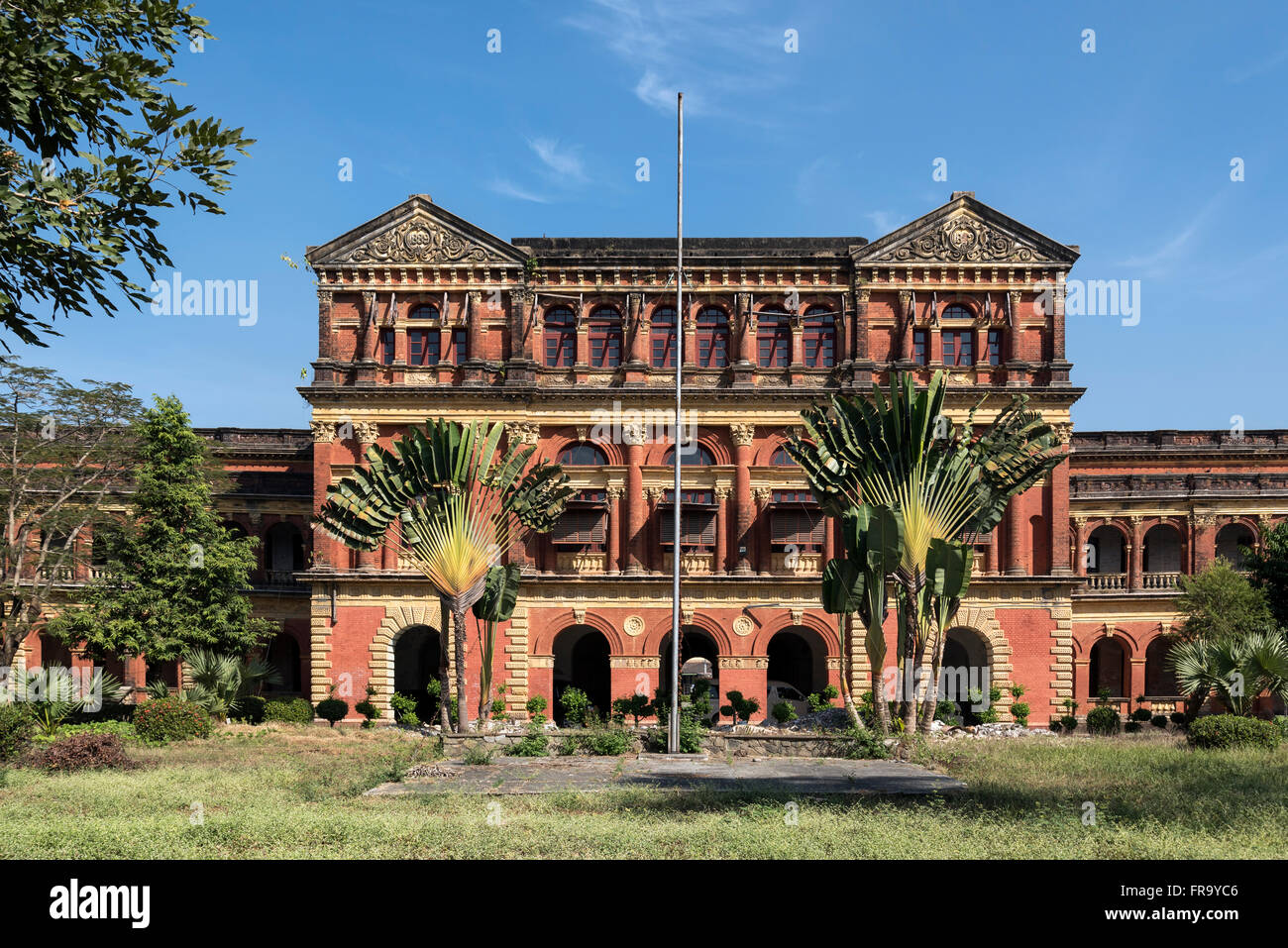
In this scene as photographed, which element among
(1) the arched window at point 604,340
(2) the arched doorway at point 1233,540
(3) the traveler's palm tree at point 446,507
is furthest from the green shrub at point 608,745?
(2) the arched doorway at point 1233,540

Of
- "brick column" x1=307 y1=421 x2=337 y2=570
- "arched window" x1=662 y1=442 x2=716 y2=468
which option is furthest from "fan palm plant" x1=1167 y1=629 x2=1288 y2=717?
"brick column" x1=307 y1=421 x2=337 y2=570

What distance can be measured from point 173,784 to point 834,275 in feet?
81.9

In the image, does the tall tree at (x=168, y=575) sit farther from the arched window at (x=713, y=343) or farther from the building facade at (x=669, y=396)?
the arched window at (x=713, y=343)

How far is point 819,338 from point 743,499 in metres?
6.38

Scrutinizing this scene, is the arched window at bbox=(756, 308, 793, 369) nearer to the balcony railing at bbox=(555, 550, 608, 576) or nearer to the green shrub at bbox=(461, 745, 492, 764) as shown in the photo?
the balcony railing at bbox=(555, 550, 608, 576)

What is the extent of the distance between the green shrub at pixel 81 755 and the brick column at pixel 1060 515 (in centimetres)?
2767

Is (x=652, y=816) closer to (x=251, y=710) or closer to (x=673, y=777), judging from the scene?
(x=673, y=777)

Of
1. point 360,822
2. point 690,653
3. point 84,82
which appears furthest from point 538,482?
point 690,653

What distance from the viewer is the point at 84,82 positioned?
10.5 m

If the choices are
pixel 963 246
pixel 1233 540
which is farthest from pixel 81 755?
pixel 1233 540

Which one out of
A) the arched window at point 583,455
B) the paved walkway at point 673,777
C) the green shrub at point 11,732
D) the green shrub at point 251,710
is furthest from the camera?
the arched window at point 583,455

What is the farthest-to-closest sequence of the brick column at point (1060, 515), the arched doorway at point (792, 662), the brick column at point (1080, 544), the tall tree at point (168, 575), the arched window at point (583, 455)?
the arched doorway at point (792, 662), the brick column at point (1080, 544), the arched window at point (583, 455), the brick column at point (1060, 515), the tall tree at point (168, 575)

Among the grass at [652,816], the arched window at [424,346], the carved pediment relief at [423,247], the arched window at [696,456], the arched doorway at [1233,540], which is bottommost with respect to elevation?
the grass at [652,816]

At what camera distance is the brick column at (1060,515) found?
31.6 m
